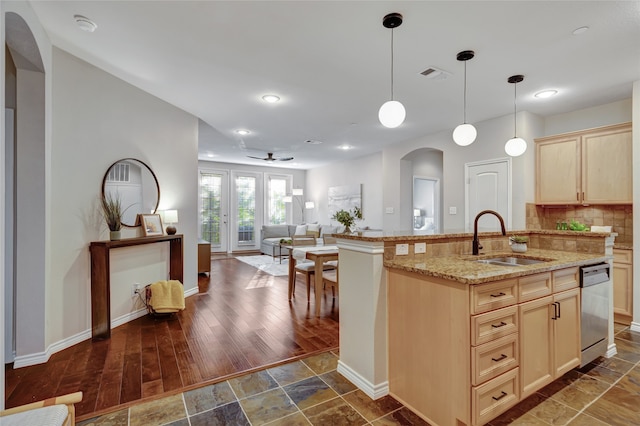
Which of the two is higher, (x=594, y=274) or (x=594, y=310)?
(x=594, y=274)

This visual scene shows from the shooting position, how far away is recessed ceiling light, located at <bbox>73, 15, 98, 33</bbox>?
2279 mm

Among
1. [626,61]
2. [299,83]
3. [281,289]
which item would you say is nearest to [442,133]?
[626,61]

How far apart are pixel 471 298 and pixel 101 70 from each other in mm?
3930

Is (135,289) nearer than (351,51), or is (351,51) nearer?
(351,51)

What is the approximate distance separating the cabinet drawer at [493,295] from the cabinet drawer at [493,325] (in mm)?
33

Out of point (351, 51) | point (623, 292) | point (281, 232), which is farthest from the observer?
point (281, 232)

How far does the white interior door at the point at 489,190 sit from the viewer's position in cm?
445

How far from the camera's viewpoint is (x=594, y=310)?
7.83 ft

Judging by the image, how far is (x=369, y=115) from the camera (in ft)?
14.8

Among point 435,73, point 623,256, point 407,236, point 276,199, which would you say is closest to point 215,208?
point 276,199

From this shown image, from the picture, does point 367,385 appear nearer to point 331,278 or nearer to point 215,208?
point 331,278

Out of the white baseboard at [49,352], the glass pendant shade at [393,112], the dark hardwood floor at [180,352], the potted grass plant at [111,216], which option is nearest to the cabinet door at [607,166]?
the glass pendant shade at [393,112]

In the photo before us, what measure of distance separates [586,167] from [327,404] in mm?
4264

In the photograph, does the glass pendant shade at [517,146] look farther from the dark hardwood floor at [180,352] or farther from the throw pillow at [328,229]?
the throw pillow at [328,229]
